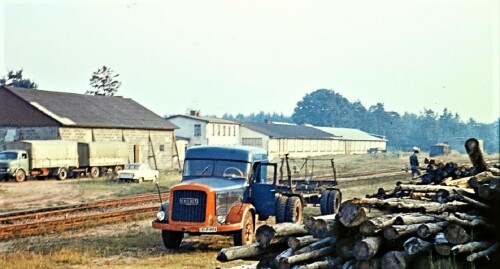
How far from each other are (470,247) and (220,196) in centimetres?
653

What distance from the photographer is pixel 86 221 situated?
20.2 m

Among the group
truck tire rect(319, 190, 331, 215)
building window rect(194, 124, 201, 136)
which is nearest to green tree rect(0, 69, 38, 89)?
building window rect(194, 124, 201, 136)

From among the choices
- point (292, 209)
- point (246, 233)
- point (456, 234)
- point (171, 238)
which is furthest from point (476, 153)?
point (171, 238)

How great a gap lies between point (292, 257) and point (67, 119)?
39.5 metres

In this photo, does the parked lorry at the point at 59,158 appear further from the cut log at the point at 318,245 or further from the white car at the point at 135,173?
the cut log at the point at 318,245

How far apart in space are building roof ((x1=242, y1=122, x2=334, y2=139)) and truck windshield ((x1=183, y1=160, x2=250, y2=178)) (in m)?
51.9

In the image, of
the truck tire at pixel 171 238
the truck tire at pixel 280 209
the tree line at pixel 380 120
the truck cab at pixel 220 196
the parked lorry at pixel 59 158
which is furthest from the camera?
the tree line at pixel 380 120

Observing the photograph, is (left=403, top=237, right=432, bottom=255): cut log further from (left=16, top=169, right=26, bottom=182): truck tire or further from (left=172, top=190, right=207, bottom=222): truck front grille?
(left=16, top=169, right=26, bottom=182): truck tire

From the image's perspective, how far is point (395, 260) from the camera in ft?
27.3

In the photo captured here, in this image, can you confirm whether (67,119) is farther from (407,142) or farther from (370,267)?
(407,142)

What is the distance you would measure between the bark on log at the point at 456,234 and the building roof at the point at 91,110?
38834mm

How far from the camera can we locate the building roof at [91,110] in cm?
4638

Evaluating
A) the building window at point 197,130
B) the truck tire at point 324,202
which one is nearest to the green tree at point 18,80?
the building window at point 197,130

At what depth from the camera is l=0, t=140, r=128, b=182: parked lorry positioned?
3822 centimetres
